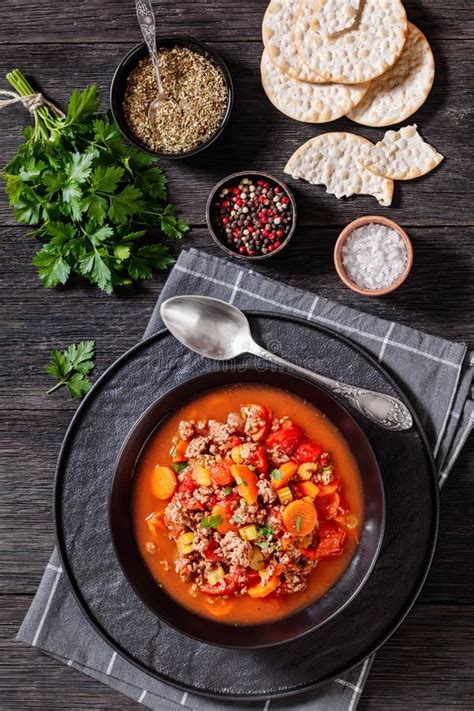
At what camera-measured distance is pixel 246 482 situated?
3.54 metres

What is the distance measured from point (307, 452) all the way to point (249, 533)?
48 cm

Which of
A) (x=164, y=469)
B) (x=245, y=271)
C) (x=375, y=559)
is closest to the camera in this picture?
(x=375, y=559)

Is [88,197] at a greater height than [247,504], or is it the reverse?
[88,197]

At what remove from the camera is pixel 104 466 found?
3.92 meters

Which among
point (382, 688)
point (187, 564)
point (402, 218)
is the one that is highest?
point (402, 218)

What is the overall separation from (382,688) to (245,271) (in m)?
2.36

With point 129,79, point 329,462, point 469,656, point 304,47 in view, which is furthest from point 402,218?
point 469,656

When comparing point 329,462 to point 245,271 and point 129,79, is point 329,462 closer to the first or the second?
point 245,271

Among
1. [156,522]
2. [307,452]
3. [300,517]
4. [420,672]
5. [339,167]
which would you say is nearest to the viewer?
[300,517]

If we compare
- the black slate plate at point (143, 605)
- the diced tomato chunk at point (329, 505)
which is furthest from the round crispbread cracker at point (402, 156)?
the diced tomato chunk at point (329, 505)

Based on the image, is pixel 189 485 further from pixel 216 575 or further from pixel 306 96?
pixel 306 96

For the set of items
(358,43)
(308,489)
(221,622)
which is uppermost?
(358,43)

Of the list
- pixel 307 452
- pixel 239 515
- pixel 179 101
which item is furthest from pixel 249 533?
pixel 179 101

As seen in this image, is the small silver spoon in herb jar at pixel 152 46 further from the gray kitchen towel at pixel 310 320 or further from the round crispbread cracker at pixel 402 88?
the round crispbread cracker at pixel 402 88
